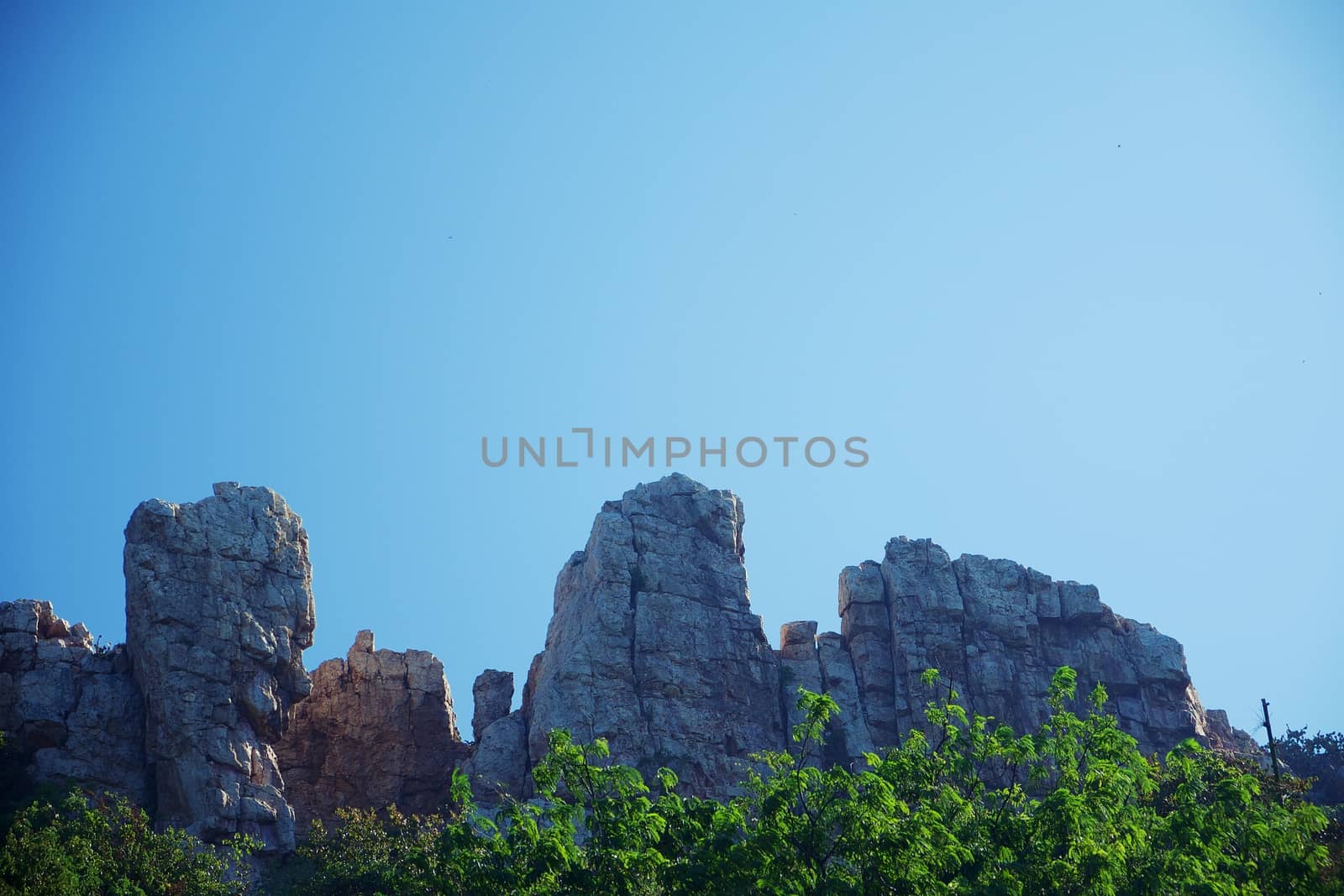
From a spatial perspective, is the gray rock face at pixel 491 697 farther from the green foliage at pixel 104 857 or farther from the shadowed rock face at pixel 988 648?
the green foliage at pixel 104 857

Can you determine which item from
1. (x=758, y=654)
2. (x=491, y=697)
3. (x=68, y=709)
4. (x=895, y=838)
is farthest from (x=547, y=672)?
(x=895, y=838)

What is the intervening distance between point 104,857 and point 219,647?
557 inches

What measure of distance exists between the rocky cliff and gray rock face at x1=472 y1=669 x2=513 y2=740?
0.38ft

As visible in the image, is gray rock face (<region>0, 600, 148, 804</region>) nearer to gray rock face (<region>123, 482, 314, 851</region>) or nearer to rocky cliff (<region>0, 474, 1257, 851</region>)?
rocky cliff (<region>0, 474, 1257, 851</region>)

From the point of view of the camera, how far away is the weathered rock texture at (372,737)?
68.3m

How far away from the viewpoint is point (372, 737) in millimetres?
69500

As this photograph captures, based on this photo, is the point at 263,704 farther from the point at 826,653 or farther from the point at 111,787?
the point at 826,653

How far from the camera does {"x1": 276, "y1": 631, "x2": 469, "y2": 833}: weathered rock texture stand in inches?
2689

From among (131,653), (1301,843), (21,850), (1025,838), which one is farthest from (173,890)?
(1301,843)

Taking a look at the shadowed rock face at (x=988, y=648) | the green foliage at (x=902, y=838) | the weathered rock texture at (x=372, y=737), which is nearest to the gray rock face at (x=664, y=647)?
the weathered rock texture at (x=372, y=737)

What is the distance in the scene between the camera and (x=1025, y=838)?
41312 mm

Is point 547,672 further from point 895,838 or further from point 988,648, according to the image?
point 895,838

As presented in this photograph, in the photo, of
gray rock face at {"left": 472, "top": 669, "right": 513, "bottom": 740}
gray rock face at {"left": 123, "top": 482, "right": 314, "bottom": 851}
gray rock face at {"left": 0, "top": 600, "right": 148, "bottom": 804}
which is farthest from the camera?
gray rock face at {"left": 472, "top": 669, "right": 513, "bottom": 740}

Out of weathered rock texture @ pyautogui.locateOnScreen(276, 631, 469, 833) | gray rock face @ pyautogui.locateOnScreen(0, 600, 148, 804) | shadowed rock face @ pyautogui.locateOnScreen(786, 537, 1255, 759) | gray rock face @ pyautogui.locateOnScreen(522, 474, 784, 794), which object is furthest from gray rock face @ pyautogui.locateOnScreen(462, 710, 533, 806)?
shadowed rock face @ pyautogui.locateOnScreen(786, 537, 1255, 759)
